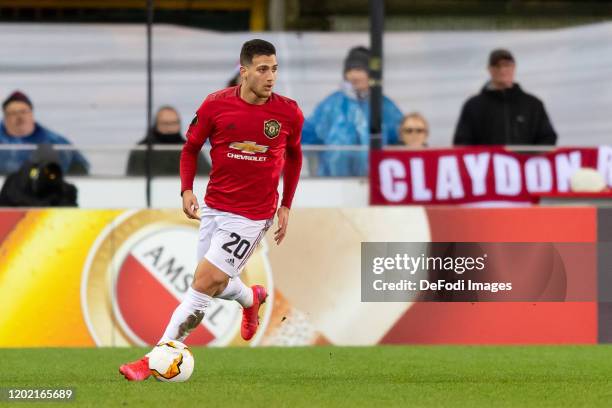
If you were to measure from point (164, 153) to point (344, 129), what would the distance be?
1.60 meters

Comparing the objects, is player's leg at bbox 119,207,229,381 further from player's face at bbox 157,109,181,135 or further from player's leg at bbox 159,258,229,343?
player's face at bbox 157,109,181,135

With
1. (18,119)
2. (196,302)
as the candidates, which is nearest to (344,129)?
(18,119)

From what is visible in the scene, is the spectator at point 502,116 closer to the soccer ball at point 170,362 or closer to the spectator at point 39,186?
the spectator at point 39,186

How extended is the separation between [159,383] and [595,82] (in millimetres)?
6873

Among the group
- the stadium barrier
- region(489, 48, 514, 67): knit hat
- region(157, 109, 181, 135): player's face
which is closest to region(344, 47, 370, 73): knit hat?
region(489, 48, 514, 67): knit hat

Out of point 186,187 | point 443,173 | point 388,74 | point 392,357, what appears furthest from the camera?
point 388,74

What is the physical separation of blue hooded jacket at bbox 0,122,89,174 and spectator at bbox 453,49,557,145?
11.0 ft

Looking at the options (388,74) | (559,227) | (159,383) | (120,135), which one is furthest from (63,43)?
(159,383)

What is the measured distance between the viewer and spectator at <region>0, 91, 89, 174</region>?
45.1 ft

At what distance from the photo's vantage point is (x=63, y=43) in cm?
1483

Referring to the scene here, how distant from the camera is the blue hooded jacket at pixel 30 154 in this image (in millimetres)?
13695

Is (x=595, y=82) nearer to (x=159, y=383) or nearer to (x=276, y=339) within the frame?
(x=276, y=339)

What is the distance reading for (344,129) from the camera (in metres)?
14.3

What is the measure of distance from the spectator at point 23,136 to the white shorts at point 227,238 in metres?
4.18
